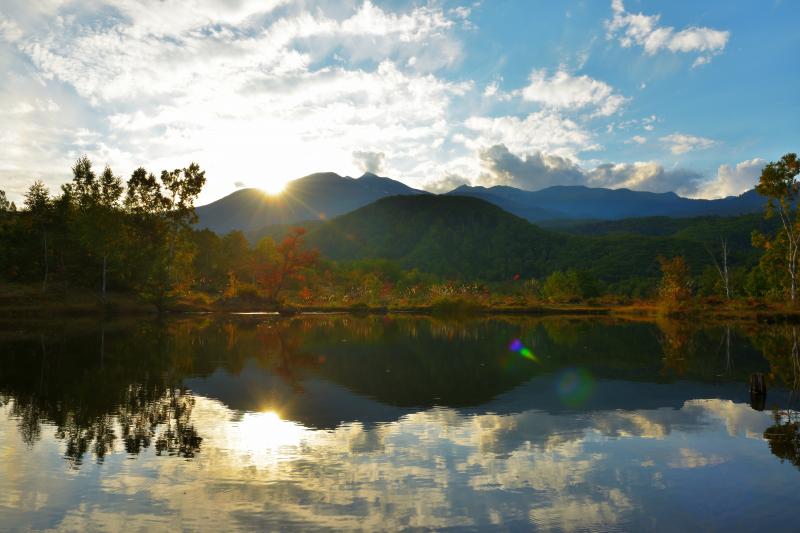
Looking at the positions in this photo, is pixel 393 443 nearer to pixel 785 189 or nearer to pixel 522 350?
pixel 522 350

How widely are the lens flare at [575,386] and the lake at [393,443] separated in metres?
0.16

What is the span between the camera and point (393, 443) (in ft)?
49.1

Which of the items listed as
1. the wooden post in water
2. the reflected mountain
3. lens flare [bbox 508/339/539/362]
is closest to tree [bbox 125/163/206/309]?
the reflected mountain

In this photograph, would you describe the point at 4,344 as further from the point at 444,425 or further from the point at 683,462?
the point at 683,462

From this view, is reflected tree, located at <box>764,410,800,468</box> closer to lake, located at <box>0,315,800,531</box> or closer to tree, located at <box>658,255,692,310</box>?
lake, located at <box>0,315,800,531</box>

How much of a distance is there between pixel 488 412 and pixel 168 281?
6042 centimetres

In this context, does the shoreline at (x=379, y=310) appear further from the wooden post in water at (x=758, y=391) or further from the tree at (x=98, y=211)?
the wooden post in water at (x=758, y=391)

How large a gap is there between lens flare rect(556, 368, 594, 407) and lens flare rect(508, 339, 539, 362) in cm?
450

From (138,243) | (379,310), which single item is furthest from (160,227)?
(379,310)

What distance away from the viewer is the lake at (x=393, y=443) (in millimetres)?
10281

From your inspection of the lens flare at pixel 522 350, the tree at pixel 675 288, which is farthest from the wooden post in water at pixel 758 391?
the tree at pixel 675 288

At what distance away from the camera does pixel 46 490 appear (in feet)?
36.7

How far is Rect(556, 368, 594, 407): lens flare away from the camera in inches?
825

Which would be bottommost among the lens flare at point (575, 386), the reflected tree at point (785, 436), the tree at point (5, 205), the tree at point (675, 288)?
the lens flare at point (575, 386)
